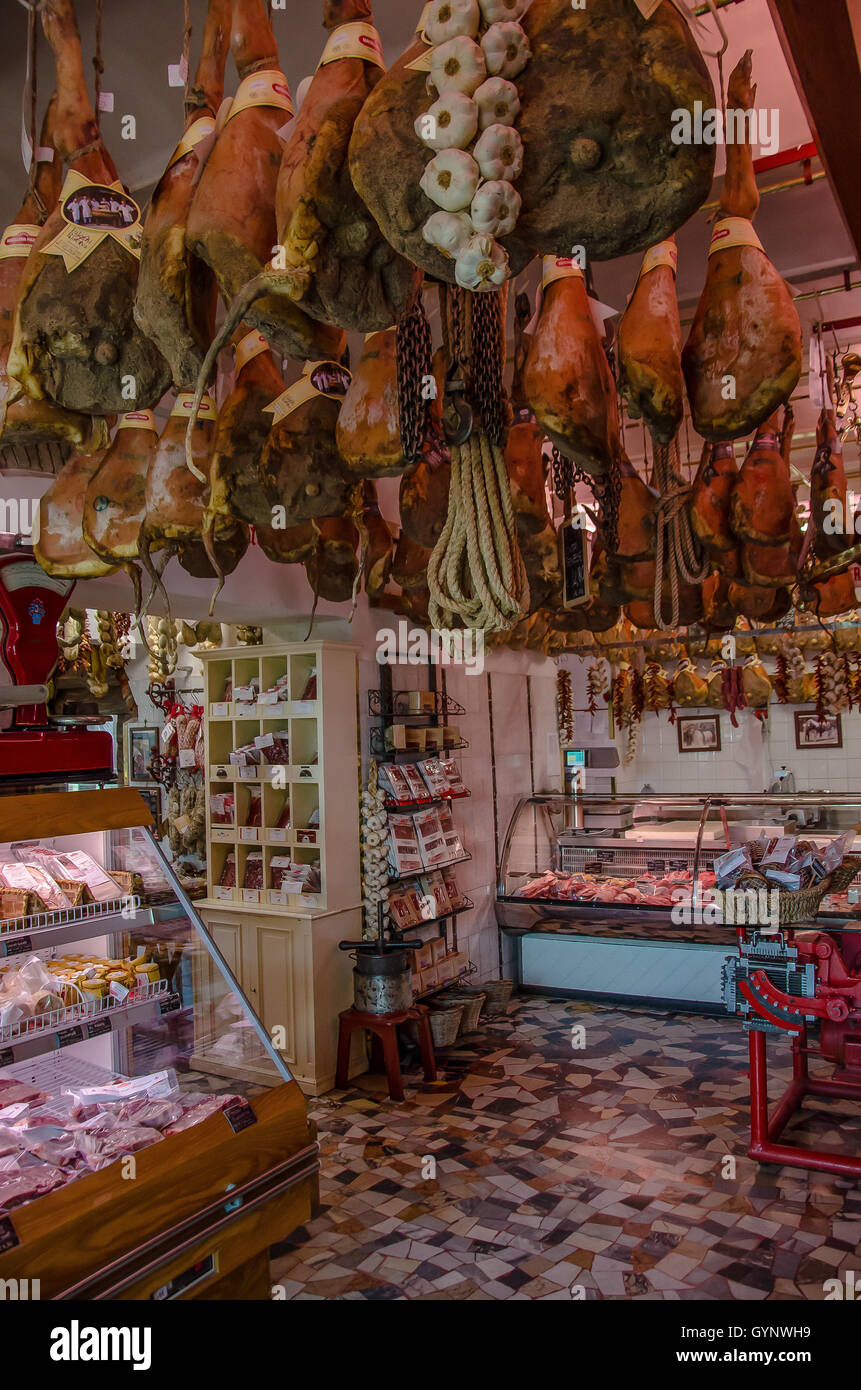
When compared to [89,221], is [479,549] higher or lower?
lower

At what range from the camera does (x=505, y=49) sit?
3.20 feet

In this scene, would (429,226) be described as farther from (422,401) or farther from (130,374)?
(130,374)

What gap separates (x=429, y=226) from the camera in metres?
1.00

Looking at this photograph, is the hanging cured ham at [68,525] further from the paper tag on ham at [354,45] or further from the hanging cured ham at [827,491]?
the hanging cured ham at [827,491]

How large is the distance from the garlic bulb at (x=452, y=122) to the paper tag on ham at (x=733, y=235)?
923 mm

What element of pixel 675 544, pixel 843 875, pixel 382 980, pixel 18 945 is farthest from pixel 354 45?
pixel 843 875

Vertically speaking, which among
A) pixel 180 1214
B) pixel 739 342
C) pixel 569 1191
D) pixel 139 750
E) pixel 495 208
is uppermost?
pixel 739 342

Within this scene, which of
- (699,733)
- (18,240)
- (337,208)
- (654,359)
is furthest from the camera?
(699,733)

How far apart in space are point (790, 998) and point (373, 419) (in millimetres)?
3734

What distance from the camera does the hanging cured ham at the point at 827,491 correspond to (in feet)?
12.1

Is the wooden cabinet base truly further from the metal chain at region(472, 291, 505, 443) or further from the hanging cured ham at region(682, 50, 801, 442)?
the hanging cured ham at region(682, 50, 801, 442)

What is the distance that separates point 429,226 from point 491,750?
7066 mm

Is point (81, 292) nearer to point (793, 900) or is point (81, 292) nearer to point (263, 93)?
point (263, 93)
